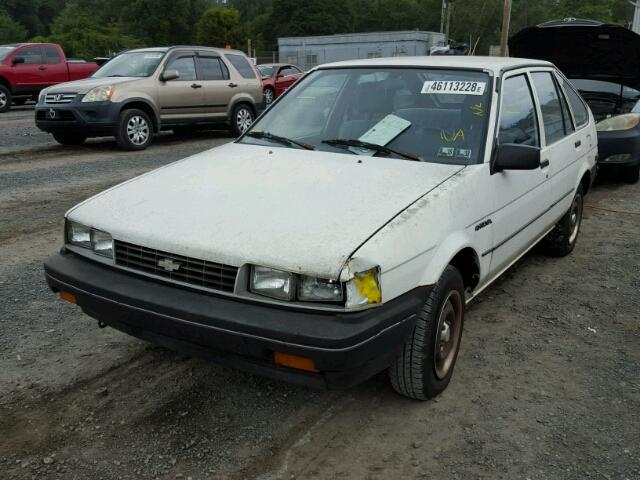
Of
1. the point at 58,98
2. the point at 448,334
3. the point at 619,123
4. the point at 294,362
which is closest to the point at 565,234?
the point at 448,334

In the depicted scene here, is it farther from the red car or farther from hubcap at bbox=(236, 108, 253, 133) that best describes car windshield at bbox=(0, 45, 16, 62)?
hubcap at bbox=(236, 108, 253, 133)

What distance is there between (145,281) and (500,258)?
6.74 feet

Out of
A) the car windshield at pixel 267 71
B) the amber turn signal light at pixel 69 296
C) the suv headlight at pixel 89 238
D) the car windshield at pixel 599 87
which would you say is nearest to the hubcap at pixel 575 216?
the suv headlight at pixel 89 238

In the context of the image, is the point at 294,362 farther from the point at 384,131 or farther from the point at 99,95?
the point at 99,95

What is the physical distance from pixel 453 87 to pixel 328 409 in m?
2.00

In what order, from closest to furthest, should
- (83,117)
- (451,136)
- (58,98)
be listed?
1. (451,136)
2. (83,117)
3. (58,98)

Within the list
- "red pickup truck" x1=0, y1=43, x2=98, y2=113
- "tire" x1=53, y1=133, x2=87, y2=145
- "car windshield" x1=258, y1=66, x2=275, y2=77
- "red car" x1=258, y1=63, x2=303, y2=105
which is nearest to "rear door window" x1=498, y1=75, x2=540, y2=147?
"tire" x1=53, y1=133, x2=87, y2=145

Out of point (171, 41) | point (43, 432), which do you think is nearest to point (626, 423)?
point (43, 432)

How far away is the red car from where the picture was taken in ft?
64.7

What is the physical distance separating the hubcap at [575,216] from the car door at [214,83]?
7.96m

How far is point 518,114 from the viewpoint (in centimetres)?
387

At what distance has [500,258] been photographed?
3619 mm

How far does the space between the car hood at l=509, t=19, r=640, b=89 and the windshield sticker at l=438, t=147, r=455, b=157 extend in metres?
5.31

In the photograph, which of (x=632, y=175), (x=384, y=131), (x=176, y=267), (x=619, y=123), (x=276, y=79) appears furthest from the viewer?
(x=276, y=79)
